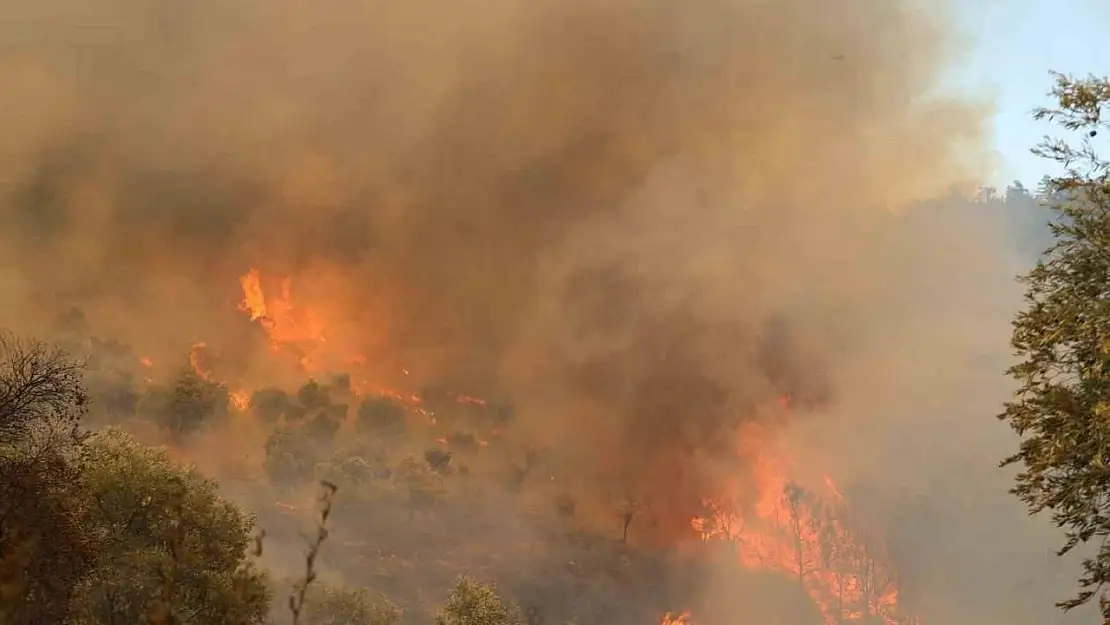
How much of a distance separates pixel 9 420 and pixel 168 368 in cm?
13480

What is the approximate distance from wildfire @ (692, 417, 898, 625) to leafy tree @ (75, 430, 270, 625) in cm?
12907

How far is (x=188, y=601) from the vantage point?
2228 cm

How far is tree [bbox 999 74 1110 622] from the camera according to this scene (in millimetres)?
12922

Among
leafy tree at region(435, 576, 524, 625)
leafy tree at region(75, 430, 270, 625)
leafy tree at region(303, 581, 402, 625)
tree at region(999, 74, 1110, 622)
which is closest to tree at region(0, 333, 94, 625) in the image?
leafy tree at region(75, 430, 270, 625)

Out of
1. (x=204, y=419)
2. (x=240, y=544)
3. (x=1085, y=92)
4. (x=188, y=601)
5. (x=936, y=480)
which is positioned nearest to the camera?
(x=1085, y=92)

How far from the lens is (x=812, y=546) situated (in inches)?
5881

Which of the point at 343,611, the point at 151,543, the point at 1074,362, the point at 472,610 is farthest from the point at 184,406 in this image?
the point at 1074,362

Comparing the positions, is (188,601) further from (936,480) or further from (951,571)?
(951,571)

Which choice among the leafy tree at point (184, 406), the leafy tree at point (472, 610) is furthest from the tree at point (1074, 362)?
the leafy tree at point (184, 406)

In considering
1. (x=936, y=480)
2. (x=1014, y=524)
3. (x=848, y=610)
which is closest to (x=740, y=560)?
(x=848, y=610)

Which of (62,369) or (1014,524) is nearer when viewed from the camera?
(62,369)

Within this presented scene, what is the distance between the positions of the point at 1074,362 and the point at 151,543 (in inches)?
1206

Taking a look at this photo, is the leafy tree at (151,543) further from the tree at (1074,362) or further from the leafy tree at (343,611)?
the leafy tree at (343,611)

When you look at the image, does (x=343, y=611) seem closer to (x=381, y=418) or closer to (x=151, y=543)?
(x=151, y=543)
